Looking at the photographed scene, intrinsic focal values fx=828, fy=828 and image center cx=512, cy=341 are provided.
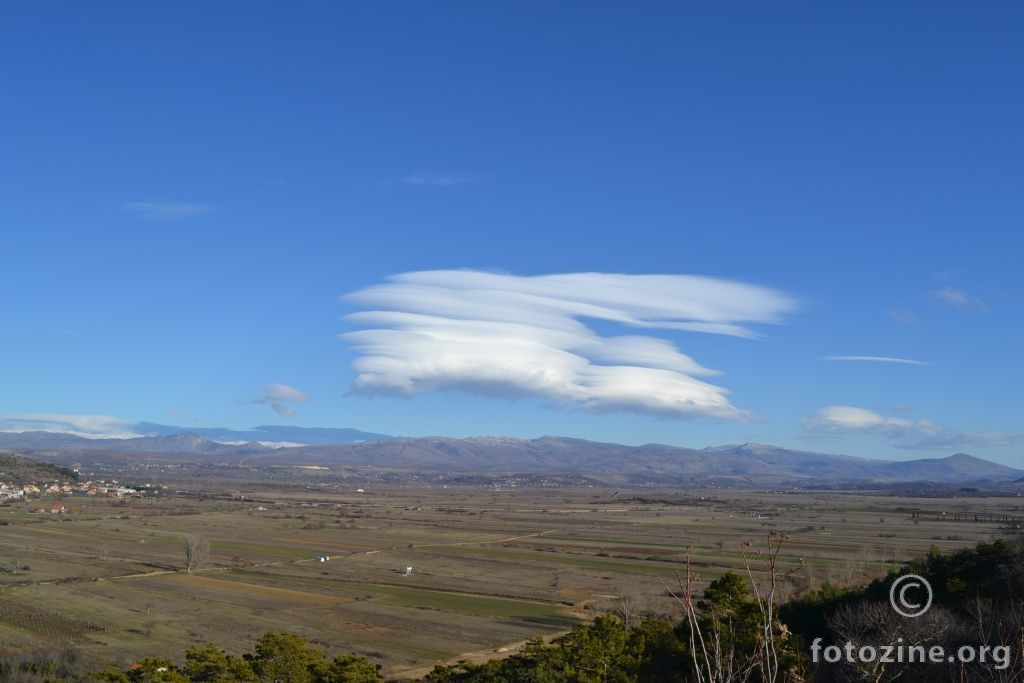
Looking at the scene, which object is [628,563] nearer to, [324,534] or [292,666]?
[324,534]

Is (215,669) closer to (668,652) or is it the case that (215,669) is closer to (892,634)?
(668,652)

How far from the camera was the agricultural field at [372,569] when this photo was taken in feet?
147

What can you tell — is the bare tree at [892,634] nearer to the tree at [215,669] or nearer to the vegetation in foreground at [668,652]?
the vegetation in foreground at [668,652]

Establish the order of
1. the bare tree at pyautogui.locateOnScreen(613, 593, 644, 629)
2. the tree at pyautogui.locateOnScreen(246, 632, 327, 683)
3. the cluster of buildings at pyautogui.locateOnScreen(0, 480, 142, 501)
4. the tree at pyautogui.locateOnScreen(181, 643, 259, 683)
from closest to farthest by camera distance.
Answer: the tree at pyautogui.locateOnScreen(181, 643, 259, 683)
the tree at pyautogui.locateOnScreen(246, 632, 327, 683)
the bare tree at pyautogui.locateOnScreen(613, 593, 644, 629)
the cluster of buildings at pyautogui.locateOnScreen(0, 480, 142, 501)

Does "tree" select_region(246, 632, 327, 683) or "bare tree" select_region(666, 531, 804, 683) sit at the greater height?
"bare tree" select_region(666, 531, 804, 683)

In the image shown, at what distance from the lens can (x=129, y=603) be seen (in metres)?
53.1

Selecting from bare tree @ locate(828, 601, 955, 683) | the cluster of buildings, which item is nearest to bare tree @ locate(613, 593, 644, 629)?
bare tree @ locate(828, 601, 955, 683)

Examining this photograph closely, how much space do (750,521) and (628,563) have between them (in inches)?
2543

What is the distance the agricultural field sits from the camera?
44.9m

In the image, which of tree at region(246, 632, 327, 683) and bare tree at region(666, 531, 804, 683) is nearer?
bare tree at region(666, 531, 804, 683)

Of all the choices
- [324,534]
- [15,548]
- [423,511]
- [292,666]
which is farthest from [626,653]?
[423,511]

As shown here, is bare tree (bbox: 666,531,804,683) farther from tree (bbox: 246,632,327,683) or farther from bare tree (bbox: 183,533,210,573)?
bare tree (bbox: 183,533,210,573)

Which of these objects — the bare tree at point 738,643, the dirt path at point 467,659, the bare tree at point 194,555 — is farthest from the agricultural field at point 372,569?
the bare tree at point 738,643

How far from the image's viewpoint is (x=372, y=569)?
7450cm
